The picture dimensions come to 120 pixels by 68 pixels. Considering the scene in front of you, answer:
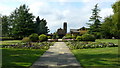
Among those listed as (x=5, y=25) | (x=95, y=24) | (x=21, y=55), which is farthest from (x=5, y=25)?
(x=21, y=55)

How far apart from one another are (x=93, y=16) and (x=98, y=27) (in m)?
4.31

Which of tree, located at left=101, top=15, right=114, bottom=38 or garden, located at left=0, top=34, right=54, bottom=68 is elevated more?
tree, located at left=101, top=15, right=114, bottom=38

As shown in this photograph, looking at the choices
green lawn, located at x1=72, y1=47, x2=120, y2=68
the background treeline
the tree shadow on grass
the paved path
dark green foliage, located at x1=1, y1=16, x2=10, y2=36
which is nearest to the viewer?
the tree shadow on grass

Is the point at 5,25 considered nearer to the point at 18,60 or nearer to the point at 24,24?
the point at 24,24

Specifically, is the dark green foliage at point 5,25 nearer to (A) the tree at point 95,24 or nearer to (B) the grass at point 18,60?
(A) the tree at point 95,24

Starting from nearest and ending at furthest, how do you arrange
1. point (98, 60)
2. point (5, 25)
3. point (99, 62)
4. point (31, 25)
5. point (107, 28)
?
point (99, 62) → point (98, 60) → point (31, 25) → point (5, 25) → point (107, 28)

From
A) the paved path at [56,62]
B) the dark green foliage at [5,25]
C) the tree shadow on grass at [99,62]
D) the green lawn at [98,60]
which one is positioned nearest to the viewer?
the tree shadow on grass at [99,62]

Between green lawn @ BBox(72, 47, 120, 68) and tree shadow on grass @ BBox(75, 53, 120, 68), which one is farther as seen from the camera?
green lawn @ BBox(72, 47, 120, 68)

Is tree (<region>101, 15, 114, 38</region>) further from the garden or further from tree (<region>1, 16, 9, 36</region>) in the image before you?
the garden

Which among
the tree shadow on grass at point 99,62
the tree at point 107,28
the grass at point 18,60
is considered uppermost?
the tree at point 107,28

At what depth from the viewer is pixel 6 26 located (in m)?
54.9

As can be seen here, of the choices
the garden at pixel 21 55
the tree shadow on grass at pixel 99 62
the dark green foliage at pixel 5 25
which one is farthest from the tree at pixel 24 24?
the tree shadow on grass at pixel 99 62

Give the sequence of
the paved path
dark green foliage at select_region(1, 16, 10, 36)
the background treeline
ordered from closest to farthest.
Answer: the paved path → the background treeline → dark green foliage at select_region(1, 16, 10, 36)

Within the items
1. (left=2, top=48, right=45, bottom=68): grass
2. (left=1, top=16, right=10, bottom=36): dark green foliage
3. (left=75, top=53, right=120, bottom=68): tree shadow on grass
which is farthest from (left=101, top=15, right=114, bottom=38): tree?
(left=75, top=53, right=120, bottom=68): tree shadow on grass
